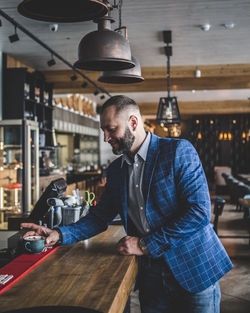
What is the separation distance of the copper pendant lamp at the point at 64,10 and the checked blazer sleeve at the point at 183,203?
79 cm

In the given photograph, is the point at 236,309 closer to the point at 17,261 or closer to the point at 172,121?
the point at 17,261

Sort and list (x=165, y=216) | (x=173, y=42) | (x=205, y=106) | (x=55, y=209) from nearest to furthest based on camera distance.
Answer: (x=165, y=216)
(x=55, y=209)
(x=173, y=42)
(x=205, y=106)

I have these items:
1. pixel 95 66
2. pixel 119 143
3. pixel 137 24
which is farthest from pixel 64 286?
pixel 137 24

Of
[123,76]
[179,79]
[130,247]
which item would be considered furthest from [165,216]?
[179,79]

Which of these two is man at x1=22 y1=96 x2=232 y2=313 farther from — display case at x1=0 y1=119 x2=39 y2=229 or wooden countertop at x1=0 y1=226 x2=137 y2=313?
display case at x1=0 y1=119 x2=39 y2=229

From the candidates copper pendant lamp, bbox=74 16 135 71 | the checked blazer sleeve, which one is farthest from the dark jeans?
copper pendant lamp, bbox=74 16 135 71

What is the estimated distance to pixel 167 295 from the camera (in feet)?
6.77

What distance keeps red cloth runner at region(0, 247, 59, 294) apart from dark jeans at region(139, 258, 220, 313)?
22.7 inches

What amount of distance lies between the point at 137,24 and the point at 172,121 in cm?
206

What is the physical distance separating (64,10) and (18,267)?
130 centimetres

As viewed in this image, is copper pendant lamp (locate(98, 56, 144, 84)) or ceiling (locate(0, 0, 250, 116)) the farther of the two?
ceiling (locate(0, 0, 250, 116))

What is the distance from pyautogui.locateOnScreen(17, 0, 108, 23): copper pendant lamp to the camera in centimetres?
181

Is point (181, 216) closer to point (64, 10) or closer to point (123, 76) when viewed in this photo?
point (64, 10)

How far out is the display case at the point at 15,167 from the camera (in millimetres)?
7297
